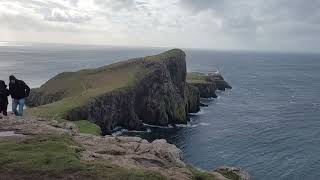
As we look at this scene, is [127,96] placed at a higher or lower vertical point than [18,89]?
lower

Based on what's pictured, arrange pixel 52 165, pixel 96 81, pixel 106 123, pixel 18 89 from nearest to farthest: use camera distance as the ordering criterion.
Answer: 1. pixel 52 165
2. pixel 18 89
3. pixel 106 123
4. pixel 96 81

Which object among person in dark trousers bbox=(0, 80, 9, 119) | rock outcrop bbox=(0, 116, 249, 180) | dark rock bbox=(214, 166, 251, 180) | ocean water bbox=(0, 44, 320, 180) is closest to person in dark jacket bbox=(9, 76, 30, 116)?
person in dark trousers bbox=(0, 80, 9, 119)

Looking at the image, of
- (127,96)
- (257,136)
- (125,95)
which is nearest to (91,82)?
(127,96)

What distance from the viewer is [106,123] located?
10462 centimetres

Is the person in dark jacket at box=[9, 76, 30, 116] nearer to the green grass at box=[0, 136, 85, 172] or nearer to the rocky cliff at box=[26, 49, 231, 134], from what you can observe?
the green grass at box=[0, 136, 85, 172]

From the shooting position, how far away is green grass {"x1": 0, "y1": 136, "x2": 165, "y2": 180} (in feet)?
73.8

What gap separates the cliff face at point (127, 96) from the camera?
325 ft

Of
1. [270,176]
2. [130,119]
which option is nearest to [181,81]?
[130,119]

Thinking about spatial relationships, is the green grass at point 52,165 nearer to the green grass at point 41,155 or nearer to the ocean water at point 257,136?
the green grass at point 41,155

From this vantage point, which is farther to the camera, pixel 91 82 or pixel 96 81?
pixel 96 81

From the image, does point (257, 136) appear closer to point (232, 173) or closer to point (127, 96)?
point (127, 96)

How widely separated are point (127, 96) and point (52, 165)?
9265 cm

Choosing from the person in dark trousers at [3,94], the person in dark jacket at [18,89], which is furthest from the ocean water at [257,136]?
the person in dark trousers at [3,94]

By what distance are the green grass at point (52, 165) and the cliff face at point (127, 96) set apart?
58.0 m
